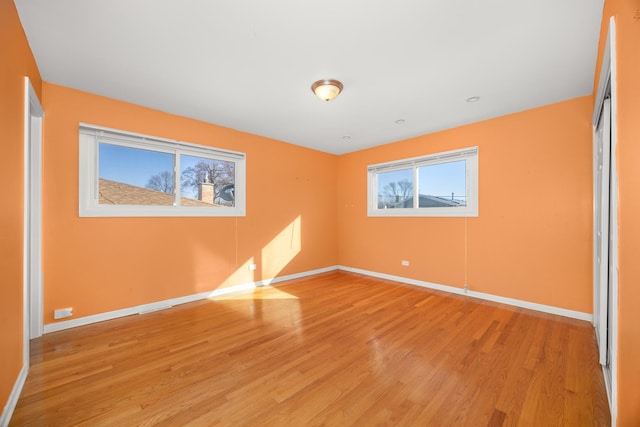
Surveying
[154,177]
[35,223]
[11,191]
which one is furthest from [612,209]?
[35,223]

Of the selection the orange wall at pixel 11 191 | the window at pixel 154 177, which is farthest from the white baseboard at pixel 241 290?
the window at pixel 154 177

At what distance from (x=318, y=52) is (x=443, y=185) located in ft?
9.36

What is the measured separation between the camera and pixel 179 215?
3363mm

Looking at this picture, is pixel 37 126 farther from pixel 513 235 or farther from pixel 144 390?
pixel 513 235

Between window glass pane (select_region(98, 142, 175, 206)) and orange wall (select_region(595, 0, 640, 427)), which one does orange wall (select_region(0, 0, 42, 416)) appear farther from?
orange wall (select_region(595, 0, 640, 427))

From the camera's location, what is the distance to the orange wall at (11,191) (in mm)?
1457

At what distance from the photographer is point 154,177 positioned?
3.23m

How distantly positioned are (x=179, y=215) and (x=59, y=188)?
1.15m

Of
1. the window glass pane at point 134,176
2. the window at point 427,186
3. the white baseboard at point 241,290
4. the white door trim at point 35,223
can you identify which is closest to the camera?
the white door trim at point 35,223

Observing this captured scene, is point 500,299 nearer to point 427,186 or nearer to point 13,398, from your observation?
point 427,186

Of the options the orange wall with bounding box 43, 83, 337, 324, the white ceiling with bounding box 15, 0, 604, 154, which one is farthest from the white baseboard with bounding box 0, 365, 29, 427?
the white ceiling with bounding box 15, 0, 604, 154

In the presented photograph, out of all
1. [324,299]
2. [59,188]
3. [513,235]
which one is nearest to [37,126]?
[59,188]

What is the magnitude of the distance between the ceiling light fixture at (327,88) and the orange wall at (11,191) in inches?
82.0

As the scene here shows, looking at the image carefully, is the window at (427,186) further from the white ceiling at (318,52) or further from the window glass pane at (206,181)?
the window glass pane at (206,181)
